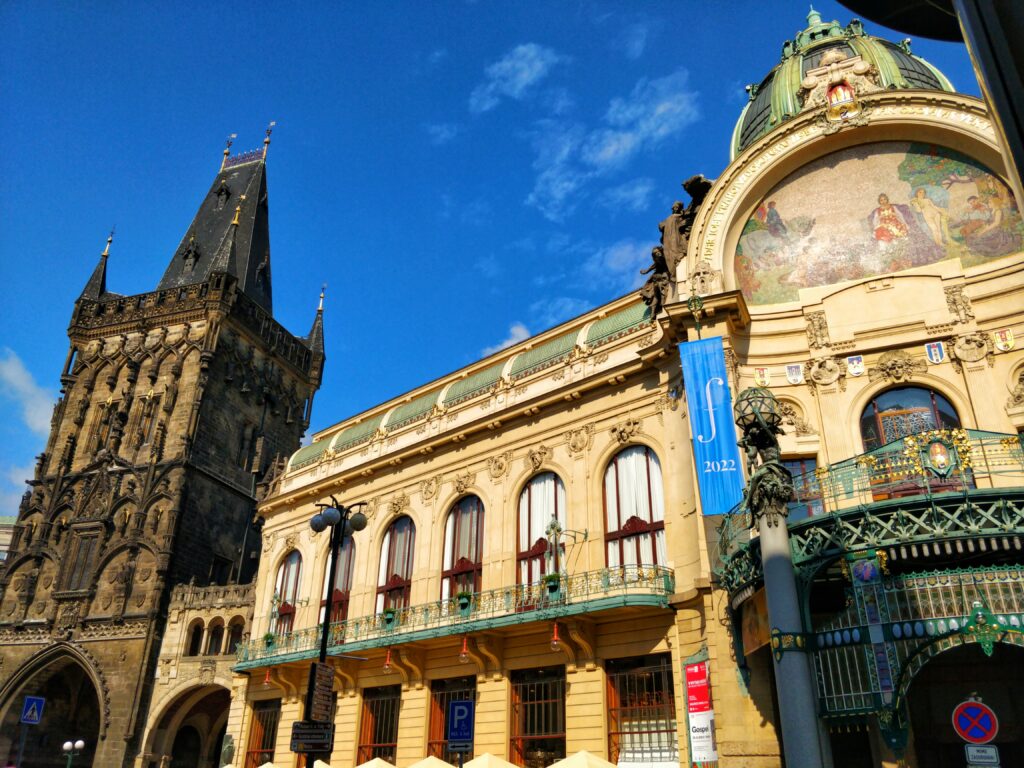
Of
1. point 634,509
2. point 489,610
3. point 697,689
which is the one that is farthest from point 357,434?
point 697,689

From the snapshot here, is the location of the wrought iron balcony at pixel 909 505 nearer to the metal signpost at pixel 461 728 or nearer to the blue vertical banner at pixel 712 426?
the blue vertical banner at pixel 712 426

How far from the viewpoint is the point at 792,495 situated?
45.7 feet

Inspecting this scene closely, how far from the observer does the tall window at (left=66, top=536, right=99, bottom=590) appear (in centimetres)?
4250

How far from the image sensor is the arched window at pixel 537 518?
78.2ft

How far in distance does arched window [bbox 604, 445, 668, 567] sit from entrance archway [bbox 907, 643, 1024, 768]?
22.3 ft

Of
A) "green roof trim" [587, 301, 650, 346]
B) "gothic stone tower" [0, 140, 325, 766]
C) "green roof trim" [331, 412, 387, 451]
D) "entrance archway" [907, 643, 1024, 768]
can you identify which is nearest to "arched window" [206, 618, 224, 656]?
"gothic stone tower" [0, 140, 325, 766]

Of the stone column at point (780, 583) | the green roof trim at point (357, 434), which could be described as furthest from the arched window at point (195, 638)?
the stone column at point (780, 583)

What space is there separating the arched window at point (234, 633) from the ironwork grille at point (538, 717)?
19.9 metres

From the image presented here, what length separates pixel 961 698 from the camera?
16.3 m

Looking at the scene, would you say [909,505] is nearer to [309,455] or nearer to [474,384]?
[474,384]

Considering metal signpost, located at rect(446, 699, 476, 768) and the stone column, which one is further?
metal signpost, located at rect(446, 699, 476, 768)

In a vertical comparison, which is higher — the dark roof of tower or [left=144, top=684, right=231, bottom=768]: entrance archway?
the dark roof of tower

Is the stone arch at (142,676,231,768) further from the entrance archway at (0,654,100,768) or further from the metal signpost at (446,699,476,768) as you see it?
the metal signpost at (446,699,476,768)

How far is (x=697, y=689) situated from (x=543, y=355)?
13061 millimetres
